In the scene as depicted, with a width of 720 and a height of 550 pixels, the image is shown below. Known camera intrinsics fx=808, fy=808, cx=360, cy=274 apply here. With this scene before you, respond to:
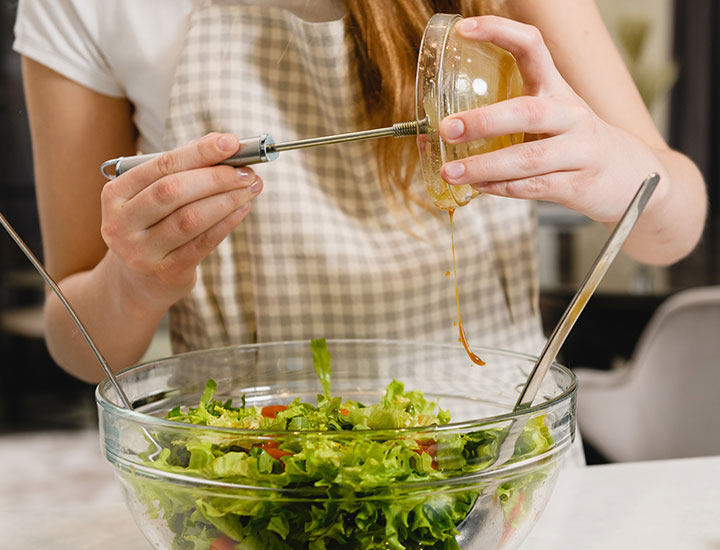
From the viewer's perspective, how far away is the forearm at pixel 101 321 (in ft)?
2.80

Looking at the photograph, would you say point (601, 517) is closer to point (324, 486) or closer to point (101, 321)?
point (324, 486)

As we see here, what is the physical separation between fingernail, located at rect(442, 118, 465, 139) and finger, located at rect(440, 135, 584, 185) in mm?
21

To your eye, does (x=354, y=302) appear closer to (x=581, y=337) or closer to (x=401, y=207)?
(x=401, y=207)

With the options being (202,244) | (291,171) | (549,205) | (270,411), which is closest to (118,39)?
(291,171)

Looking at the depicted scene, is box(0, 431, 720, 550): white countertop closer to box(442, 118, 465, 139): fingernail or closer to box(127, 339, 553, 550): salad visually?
box(127, 339, 553, 550): salad

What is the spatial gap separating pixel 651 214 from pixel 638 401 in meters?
1.16

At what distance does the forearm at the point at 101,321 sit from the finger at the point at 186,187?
201 mm

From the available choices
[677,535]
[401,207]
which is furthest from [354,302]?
[677,535]

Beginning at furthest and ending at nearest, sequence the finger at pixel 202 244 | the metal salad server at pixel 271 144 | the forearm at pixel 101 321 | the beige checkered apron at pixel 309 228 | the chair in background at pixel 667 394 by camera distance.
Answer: the chair in background at pixel 667 394, the beige checkered apron at pixel 309 228, the forearm at pixel 101 321, the finger at pixel 202 244, the metal salad server at pixel 271 144

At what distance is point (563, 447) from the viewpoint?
0.54 metres

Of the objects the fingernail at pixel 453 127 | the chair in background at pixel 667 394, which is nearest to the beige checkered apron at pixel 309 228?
the fingernail at pixel 453 127

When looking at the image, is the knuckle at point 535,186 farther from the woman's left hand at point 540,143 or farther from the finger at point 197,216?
the finger at point 197,216

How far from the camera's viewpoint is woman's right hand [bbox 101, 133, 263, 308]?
614 millimetres

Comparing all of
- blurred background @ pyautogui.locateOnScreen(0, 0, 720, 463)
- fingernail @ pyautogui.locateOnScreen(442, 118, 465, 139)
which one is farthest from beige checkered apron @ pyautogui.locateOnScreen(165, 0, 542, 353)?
blurred background @ pyautogui.locateOnScreen(0, 0, 720, 463)
